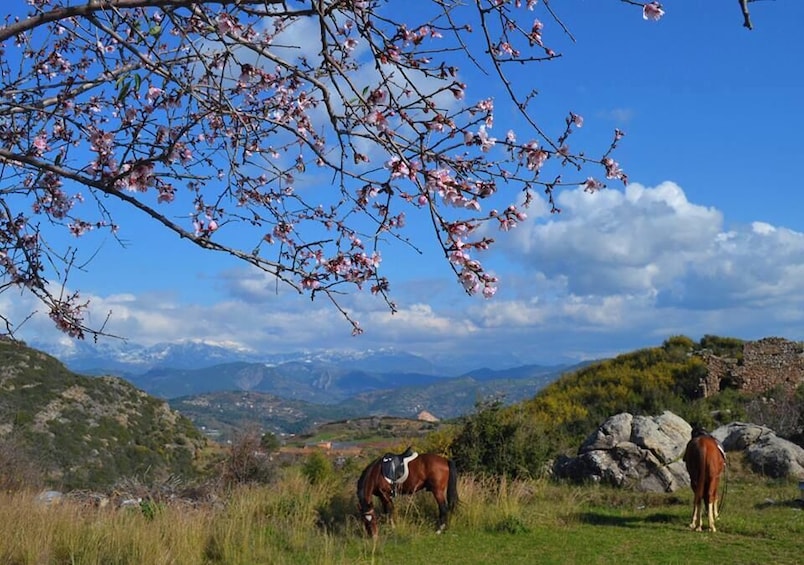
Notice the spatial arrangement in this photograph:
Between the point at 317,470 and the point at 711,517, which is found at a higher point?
the point at 711,517

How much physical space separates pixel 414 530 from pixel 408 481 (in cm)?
78

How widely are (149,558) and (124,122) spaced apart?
16.4 ft

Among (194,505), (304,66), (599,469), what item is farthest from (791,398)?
(304,66)

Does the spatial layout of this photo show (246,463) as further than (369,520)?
Yes

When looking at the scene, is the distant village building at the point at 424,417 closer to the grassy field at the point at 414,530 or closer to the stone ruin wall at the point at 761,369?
the stone ruin wall at the point at 761,369

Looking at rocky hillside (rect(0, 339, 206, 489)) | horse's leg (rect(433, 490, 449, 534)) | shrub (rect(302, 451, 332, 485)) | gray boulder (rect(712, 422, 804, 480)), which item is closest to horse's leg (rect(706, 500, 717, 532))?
horse's leg (rect(433, 490, 449, 534))

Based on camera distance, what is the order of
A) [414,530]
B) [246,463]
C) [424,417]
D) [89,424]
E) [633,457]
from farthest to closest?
[424,417] < [89,424] < [246,463] < [633,457] < [414,530]

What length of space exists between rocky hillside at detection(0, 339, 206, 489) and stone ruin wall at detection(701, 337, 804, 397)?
892 inches

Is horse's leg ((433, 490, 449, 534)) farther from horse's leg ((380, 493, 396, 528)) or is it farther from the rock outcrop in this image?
the rock outcrop

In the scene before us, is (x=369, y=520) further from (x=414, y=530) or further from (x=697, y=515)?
(x=697, y=515)

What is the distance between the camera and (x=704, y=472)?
10.9 metres

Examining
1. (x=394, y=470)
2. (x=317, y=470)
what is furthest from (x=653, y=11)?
(x=317, y=470)

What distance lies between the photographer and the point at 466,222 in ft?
13.8

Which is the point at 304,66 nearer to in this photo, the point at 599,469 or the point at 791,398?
the point at 599,469
